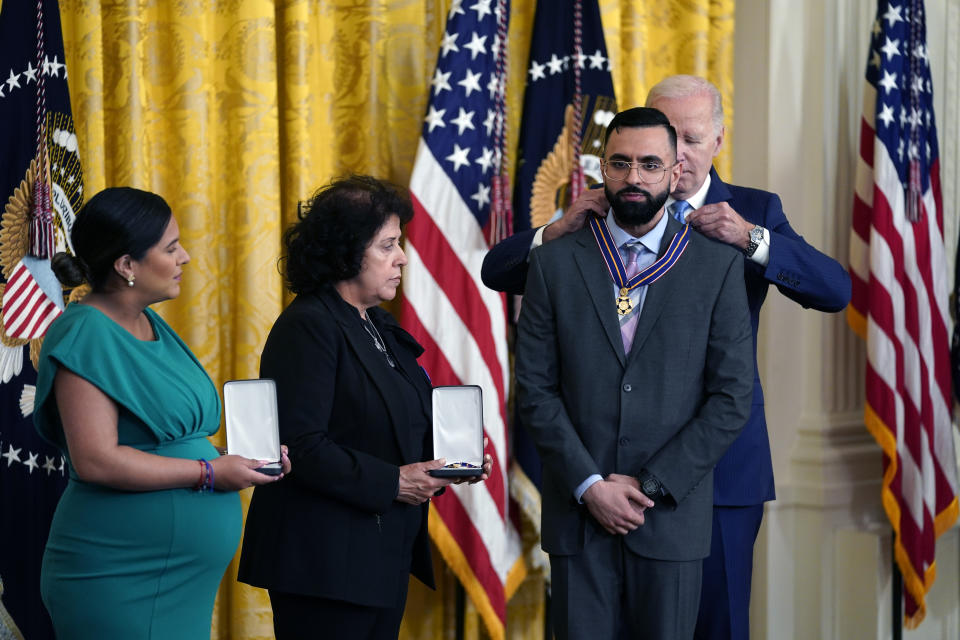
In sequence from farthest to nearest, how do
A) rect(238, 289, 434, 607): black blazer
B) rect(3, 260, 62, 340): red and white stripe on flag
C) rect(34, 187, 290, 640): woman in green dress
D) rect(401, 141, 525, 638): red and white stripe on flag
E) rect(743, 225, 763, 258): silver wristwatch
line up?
1. rect(401, 141, 525, 638): red and white stripe on flag
2. rect(3, 260, 62, 340): red and white stripe on flag
3. rect(743, 225, 763, 258): silver wristwatch
4. rect(238, 289, 434, 607): black blazer
5. rect(34, 187, 290, 640): woman in green dress

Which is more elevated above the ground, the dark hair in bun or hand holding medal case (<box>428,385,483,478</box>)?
the dark hair in bun

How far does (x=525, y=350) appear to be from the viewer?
225 centimetres

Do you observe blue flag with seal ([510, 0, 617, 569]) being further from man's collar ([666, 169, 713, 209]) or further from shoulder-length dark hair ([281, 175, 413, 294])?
shoulder-length dark hair ([281, 175, 413, 294])

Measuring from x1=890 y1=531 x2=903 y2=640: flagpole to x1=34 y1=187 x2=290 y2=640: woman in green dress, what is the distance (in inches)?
117

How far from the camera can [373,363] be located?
2.32 meters

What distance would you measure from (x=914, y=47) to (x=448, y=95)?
191 cm

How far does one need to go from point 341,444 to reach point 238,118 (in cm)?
147

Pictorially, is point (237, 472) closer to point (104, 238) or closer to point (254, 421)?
point (254, 421)

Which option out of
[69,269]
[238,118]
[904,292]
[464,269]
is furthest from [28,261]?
[904,292]

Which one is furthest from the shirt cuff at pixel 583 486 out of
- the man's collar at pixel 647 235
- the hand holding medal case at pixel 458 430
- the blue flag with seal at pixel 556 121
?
the blue flag with seal at pixel 556 121

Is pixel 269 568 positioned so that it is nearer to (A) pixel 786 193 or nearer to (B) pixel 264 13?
(B) pixel 264 13

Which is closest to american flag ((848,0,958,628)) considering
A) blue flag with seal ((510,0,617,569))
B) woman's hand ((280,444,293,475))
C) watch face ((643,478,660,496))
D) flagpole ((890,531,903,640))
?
flagpole ((890,531,903,640))

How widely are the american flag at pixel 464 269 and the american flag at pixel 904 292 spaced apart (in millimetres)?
1501

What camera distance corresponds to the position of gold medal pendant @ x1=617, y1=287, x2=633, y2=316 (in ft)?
7.25
